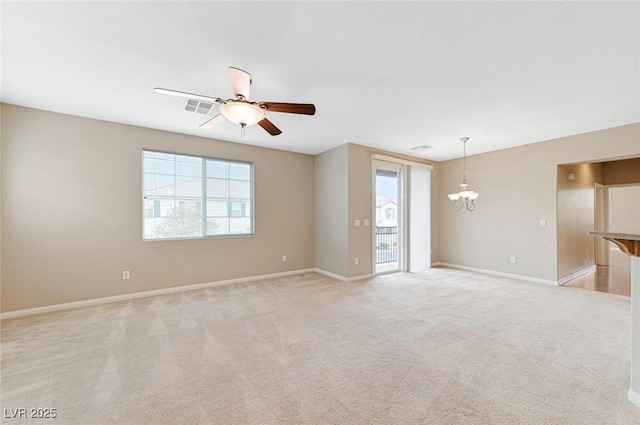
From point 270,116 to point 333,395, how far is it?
10.9 feet

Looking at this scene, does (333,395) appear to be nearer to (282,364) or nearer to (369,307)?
(282,364)

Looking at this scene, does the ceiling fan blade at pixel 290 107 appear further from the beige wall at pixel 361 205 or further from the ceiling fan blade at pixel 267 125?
the beige wall at pixel 361 205

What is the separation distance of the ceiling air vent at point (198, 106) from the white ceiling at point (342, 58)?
0.59 feet

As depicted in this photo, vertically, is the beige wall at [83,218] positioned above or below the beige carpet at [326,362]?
above

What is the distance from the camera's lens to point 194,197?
4.64 meters

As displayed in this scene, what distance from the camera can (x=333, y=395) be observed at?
188 centimetres

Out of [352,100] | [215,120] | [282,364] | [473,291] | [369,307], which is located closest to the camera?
[282,364]

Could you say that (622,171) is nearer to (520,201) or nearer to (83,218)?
(520,201)

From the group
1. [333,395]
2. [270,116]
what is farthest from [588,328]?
[270,116]

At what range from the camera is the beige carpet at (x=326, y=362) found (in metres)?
1.73

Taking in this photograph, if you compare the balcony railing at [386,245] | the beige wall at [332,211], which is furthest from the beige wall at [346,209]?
the balcony railing at [386,245]

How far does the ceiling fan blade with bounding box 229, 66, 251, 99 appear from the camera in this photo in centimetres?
194

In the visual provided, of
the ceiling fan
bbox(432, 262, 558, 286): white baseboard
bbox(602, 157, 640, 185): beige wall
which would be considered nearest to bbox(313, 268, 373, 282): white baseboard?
bbox(432, 262, 558, 286): white baseboard

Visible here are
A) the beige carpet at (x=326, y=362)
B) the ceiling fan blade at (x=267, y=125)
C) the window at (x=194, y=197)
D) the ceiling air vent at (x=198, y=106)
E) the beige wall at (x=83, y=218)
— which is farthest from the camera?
the window at (x=194, y=197)
